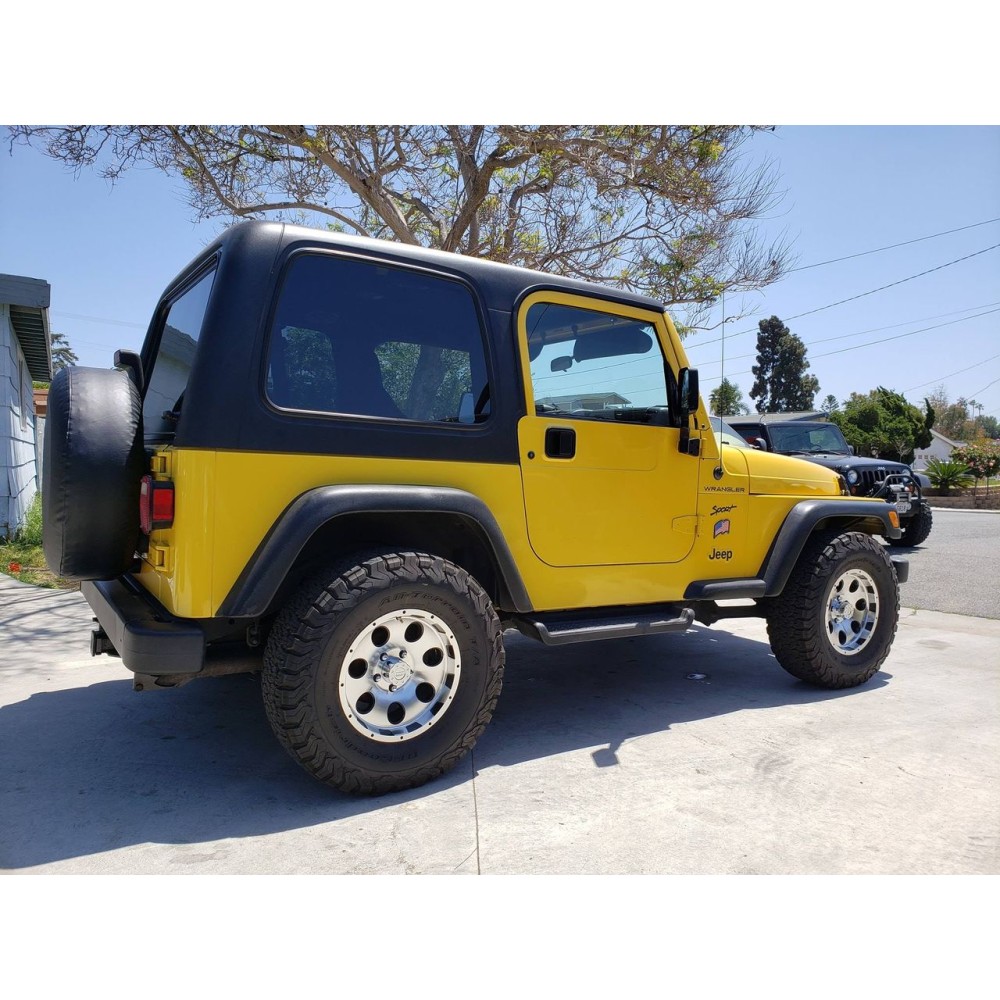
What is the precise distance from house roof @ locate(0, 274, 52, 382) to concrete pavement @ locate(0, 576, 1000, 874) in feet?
25.4

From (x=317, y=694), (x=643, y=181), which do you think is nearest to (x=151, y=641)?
(x=317, y=694)

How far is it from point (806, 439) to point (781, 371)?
1796 inches

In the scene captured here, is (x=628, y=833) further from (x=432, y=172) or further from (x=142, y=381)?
(x=432, y=172)

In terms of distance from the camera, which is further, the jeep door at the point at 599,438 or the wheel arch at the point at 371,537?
the jeep door at the point at 599,438

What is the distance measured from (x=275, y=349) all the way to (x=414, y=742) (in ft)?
5.25

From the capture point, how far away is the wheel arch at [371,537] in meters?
2.63

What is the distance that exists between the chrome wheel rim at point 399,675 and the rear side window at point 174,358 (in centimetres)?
115

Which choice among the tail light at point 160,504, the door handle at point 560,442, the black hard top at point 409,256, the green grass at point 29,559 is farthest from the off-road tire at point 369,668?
the green grass at point 29,559

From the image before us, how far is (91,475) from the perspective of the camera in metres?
2.74

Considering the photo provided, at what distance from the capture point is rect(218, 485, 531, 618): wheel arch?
2627 mm

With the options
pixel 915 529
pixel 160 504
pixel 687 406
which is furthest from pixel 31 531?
pixel 915 529

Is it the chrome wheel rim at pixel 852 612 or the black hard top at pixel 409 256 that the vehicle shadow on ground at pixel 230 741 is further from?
the black hard top at pixel 409 256

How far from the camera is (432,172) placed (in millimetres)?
10328

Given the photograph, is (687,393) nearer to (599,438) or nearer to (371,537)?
(599,438)
